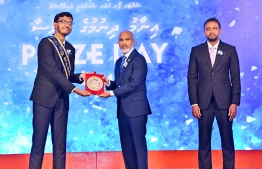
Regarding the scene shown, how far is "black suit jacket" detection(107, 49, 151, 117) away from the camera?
3.79 meters

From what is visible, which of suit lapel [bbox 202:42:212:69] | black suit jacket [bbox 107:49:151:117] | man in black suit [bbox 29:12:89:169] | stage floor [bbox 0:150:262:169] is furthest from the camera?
stage floor [bbox 0:150:262:169]

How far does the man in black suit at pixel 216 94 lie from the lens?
3887 mm

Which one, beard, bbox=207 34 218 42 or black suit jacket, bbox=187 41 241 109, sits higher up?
beard, bbox=207 34 218 42

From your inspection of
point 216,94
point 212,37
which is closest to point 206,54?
point 212,37

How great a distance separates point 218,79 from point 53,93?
4.40ft

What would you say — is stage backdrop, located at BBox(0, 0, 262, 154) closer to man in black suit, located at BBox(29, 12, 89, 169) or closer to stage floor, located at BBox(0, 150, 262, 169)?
stage floor, located at BBox(0, 150, 262, 169)

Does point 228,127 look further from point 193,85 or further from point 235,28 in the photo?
point 235,28

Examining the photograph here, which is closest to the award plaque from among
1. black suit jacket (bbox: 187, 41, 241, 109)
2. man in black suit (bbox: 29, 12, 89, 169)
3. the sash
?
man in black suit (bbox: 29, 12, 89, 169)

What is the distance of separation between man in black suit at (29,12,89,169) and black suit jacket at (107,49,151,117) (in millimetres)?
311

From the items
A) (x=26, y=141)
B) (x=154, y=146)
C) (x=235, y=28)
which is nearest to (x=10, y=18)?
(x=26, y=141)

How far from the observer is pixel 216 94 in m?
3.89

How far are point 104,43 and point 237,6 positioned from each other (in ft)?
4.60

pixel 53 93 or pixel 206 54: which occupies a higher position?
pixel 206 54

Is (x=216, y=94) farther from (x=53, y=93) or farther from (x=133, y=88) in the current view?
(x=53, y=93)
